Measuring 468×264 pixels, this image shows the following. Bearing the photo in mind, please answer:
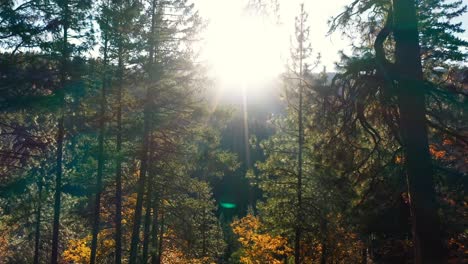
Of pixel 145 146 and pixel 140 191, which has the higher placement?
pixel 145 146

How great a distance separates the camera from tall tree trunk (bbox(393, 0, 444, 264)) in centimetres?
490

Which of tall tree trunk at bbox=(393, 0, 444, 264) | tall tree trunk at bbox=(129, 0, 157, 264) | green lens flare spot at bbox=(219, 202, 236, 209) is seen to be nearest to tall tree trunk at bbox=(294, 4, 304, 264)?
tall tree trunk at bbox=(129, 0, 157, 264)

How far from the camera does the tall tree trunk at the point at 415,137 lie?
4.90m

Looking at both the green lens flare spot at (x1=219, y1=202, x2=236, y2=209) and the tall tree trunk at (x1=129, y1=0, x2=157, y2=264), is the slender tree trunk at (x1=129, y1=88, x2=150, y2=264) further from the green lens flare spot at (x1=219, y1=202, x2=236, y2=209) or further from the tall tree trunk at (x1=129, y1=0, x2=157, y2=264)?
the green lens flare spot at (x1=219, y1=202, x2=236, y2=209)

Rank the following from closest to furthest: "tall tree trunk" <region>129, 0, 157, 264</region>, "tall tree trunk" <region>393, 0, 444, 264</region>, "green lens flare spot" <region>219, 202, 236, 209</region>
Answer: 1. "tall tree trunk" <region>393, 0, 444, 264</region>
2. "tall tree trunk" <region>129, 0, 157, 264</region>
3. "green lens flare spot" <region>219, 202, 236, 209</region>

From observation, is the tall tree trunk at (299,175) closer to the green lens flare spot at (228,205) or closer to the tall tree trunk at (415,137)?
the tall tree trunk at (415,137)

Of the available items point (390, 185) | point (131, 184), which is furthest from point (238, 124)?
point (390, 185)

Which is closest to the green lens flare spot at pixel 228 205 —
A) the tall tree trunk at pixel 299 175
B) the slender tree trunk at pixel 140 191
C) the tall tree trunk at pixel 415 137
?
the tall tree trunk at pixel 299 175

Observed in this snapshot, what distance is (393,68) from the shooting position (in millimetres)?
5320

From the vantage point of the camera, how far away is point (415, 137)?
5.05 metres

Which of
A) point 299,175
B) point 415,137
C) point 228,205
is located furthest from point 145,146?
point 228,205

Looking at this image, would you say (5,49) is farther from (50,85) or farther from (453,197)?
(453,197)

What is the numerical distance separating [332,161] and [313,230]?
9796mm

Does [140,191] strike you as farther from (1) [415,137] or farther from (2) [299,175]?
(1) [415,137]
